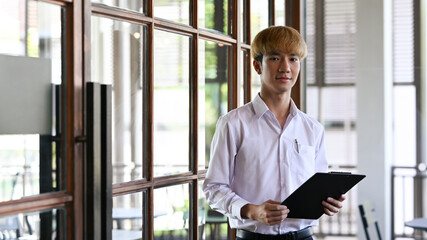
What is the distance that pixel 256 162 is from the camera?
6.82 feet

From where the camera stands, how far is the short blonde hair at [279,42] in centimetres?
208

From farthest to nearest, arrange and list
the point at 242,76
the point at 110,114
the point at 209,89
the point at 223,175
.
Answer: the point at 242,76 → the point at 209,89 → the point at 223,175 → the point at 110,114

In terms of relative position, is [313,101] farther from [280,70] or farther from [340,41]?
[280,70]

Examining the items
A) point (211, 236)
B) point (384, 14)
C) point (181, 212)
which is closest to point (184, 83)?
point (181, 212)

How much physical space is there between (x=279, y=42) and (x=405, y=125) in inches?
83.4

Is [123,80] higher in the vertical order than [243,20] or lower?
lower

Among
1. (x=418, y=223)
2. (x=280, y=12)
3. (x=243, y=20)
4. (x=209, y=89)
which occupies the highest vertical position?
(x=280, y=12)

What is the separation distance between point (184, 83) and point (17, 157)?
0.92 metres

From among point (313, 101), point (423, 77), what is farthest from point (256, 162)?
point (423, 77)

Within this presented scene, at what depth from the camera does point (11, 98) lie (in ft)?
4.70

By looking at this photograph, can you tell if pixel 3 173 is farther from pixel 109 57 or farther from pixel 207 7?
→ pixel 207 7

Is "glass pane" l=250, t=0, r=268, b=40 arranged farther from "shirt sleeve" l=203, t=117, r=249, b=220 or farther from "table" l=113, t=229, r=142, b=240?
"table" l=113, t=229, r=142, b=240

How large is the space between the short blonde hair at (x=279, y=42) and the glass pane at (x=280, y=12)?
130 cm

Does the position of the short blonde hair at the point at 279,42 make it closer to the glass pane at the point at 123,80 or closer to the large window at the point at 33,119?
the glass pane at the point at 123,80
